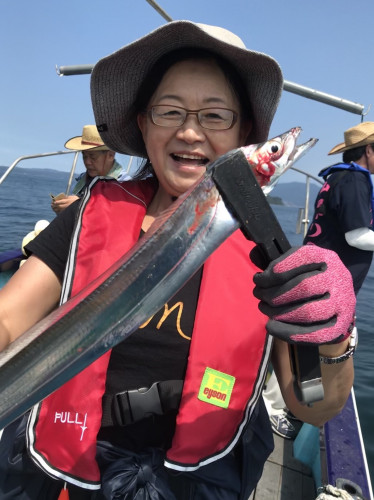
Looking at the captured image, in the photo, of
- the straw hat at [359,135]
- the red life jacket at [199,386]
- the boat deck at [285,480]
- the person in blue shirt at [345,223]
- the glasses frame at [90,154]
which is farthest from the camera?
the glasses frame at [90,154]

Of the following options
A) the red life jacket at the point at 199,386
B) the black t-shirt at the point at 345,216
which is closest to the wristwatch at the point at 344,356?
the red life jacket at the point at 199,386

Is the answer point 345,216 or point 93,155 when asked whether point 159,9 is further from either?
point 345,216

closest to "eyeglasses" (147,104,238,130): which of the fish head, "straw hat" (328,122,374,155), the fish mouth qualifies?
the fish mouth

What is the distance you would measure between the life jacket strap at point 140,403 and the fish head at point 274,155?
0.99 metres

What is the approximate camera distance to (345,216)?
3.93m

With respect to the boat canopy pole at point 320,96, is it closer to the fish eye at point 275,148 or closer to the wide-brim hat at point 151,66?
the wide-brim hat at point 151,66

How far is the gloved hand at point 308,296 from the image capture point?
1.18 m

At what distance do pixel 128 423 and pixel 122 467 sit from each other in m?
0.19

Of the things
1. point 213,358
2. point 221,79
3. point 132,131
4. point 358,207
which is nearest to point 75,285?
point 213,358

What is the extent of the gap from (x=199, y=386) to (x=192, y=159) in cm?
105

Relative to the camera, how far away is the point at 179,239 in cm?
112

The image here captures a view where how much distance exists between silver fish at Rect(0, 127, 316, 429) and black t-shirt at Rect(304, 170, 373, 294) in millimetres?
3200

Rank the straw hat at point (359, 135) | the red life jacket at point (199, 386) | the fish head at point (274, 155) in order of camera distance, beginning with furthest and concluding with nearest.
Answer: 1. the straw hat at point (359, 135)
2. the red life jacket at point (199, 386)
3. the fish head at point (274, 155)

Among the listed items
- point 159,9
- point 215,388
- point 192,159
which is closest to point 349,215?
point 192,159
